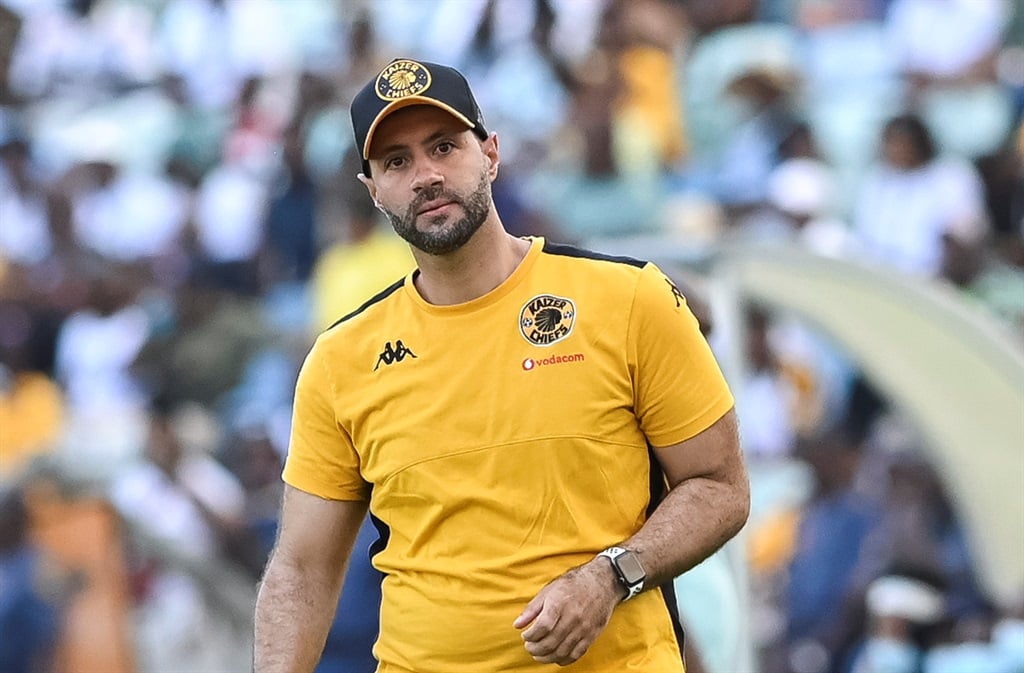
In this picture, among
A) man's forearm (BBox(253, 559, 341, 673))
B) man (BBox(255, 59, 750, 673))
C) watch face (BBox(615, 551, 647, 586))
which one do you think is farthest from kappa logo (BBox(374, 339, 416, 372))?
watch face (BBox(615, 551, 647, 586))

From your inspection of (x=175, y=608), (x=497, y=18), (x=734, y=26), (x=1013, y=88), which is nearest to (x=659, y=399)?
(x=175, y=608)

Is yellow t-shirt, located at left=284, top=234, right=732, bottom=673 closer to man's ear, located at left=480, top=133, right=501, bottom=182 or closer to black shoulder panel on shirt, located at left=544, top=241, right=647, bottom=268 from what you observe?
black shoulder panel on shirt, located at left=544, top=241, right=647, bottom=268

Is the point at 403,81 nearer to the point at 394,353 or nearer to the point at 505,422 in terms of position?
the point at 394,353

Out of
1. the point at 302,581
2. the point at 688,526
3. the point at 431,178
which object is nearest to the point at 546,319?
the point at 431,178

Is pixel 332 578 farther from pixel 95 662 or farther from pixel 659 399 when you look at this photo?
pixel 95 662

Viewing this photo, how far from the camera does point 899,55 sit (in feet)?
Answer: 31.4

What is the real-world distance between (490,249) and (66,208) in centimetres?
975

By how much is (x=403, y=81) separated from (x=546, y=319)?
1.71 ft

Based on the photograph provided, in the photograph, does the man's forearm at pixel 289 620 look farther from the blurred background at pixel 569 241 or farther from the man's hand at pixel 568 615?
the blurred background at pixel 569 241

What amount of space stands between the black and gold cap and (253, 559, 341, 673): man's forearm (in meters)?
0.85

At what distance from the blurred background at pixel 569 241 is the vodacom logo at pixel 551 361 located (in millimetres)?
1211

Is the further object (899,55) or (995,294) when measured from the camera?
(899,55)

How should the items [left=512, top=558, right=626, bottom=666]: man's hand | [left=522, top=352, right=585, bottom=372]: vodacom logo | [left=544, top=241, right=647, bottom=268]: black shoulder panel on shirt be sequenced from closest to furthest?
[left=512, top=558, right=626, bottom=666]: man's hand, [left=522, top=352, right=585, bottom=372]: vodacom logo, [left=544, top=241, right=647, bottom=268]: black shoulder panel on shirt

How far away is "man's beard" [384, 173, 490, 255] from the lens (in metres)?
3.29
